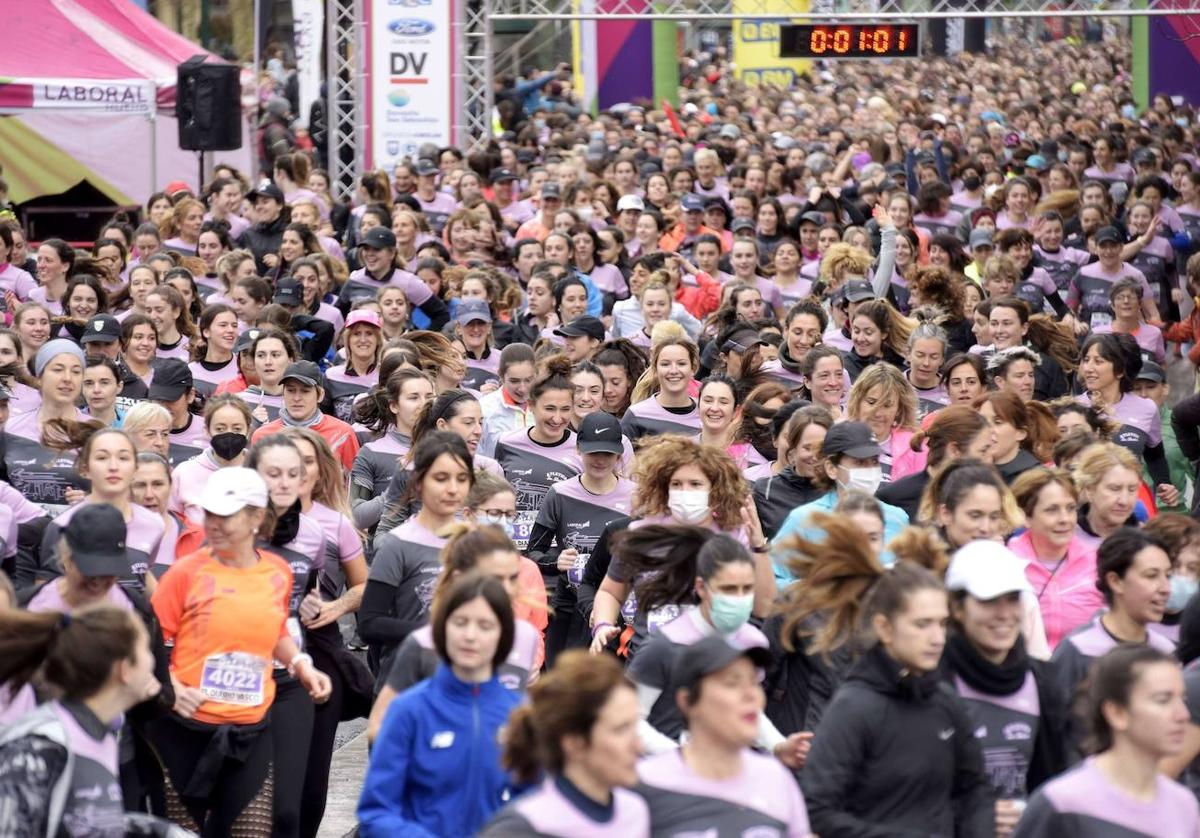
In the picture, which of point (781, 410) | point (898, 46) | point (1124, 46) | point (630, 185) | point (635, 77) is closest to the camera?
point (781, 410)

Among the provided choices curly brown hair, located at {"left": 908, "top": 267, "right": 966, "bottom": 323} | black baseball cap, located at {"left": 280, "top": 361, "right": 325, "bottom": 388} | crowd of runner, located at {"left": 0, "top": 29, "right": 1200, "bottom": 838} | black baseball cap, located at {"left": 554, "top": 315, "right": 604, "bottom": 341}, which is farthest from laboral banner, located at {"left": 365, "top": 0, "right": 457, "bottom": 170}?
black baseball cap, located at {"left": 280, "top": 361, "right": 325, "bottom": 388}

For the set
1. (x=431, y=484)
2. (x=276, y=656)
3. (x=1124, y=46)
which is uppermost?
(x=1124, y=46)

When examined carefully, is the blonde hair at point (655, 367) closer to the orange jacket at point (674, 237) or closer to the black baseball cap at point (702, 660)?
the black baseball cap at point (702, 660)

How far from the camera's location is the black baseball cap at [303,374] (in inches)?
386

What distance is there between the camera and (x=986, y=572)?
5766 millimetres

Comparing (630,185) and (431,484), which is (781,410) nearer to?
(431,484)

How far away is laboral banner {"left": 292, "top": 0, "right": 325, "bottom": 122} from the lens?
87.9 feet

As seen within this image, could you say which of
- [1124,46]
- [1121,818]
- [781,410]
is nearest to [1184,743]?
[1121,818]

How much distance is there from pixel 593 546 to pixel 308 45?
19985 mm

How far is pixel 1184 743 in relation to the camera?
5648 millimetres

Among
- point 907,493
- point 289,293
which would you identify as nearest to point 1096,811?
point 907,493

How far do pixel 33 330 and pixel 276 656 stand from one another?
501 cm

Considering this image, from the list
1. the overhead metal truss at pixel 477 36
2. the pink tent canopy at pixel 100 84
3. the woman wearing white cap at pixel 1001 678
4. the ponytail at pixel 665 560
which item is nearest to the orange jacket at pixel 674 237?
the overhead metal truss at pixel 477 36

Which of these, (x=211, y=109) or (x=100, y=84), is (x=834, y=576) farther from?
(x=100, y=84)
